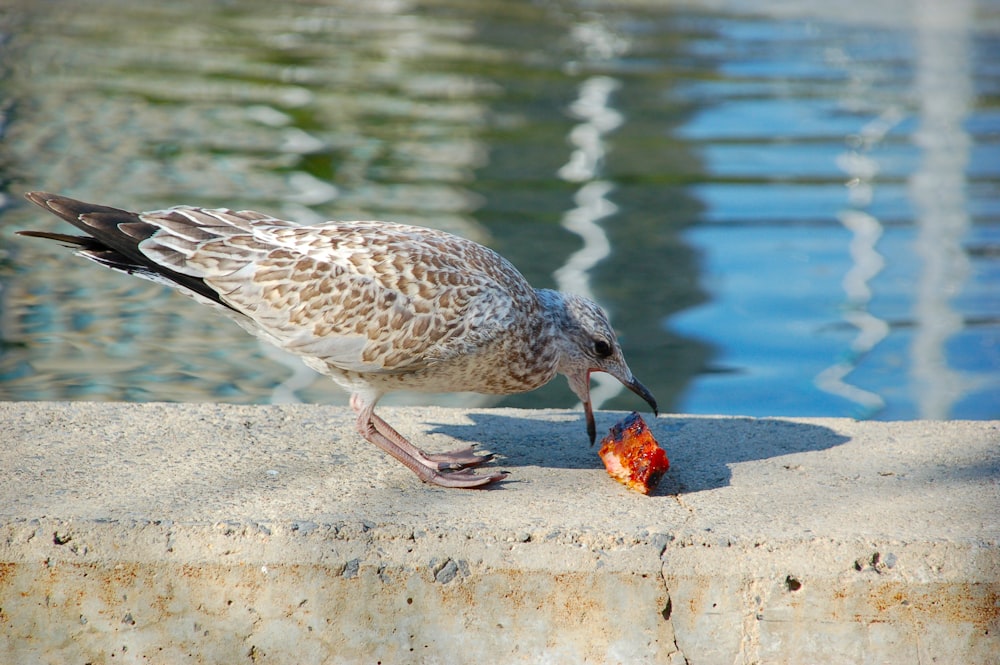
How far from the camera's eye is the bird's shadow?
481 centimetres

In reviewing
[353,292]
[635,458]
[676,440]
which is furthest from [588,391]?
[353,292]

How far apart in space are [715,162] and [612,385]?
19.0 ft

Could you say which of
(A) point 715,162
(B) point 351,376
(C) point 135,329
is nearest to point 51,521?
(B) point 351,376

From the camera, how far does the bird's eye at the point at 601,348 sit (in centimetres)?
508

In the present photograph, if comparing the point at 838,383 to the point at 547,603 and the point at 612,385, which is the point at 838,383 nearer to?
the point at 612,385

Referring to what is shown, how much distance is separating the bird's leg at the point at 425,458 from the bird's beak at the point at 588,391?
20.8 inches

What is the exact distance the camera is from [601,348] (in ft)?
16.7

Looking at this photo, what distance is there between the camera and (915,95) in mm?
16094

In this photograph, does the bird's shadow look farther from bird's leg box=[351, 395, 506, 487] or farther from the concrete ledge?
the concrete ledge

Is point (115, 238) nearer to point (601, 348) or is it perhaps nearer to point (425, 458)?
point (425, 458)

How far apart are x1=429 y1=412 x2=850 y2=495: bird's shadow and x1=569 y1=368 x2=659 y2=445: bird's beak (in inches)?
3.7

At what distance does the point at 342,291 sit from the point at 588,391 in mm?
1258

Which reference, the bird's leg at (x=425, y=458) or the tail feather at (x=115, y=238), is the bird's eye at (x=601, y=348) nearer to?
the bird's leg at (x=425, y=458)

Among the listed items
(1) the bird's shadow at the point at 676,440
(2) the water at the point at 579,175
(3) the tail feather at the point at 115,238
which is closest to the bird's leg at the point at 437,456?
(1) the bird's shadow at the point at 676,440
